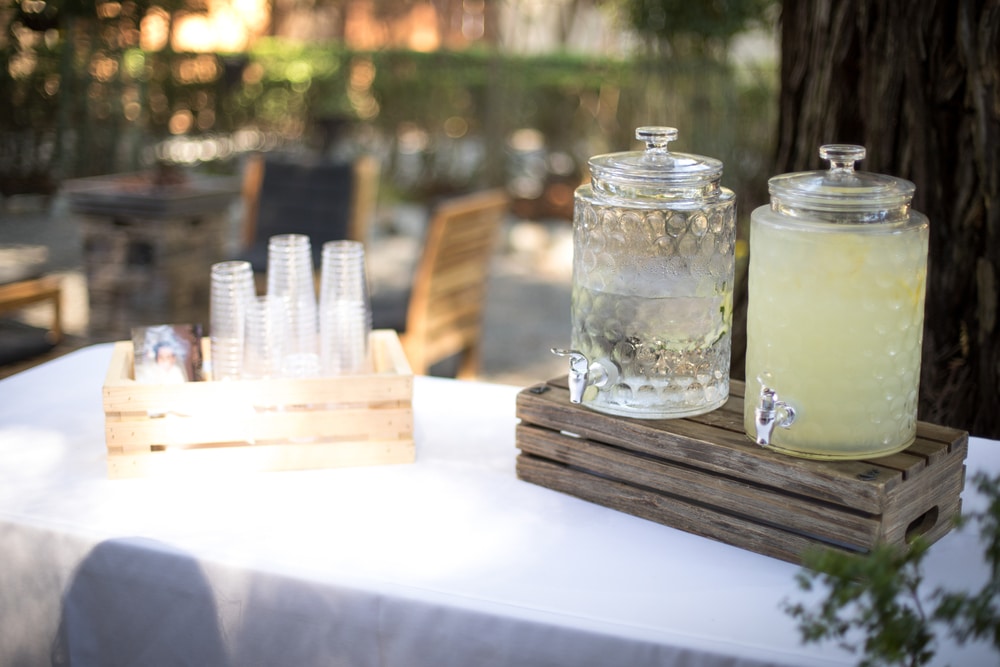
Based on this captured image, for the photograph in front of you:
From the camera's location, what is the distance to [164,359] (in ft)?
4.46

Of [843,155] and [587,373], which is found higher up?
[843,155]

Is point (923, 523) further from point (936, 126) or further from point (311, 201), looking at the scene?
point (311, 201)

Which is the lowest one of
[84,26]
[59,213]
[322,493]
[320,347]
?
[59,213]

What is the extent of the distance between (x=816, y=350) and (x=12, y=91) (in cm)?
706

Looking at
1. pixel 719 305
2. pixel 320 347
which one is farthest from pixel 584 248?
pixel 320 347

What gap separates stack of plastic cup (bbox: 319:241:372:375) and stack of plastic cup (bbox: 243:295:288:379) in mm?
59

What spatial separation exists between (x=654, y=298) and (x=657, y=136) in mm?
178

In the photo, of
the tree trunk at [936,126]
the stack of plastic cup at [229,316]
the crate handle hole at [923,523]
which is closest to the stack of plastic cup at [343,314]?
the stack of plastic cup at [229,316]

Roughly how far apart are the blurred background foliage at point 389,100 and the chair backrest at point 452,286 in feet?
9.32

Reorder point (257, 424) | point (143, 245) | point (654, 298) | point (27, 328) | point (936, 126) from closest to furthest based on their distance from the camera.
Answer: point (654, 298) → point (257, 424) → point (936, 126) → point (27, 328) → point (143, 245)

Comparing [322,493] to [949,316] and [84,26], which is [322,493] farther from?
[84,26]

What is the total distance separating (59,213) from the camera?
277 inches

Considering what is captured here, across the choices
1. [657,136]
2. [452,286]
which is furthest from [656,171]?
[452,286]

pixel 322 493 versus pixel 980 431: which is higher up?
pixel 322 493
